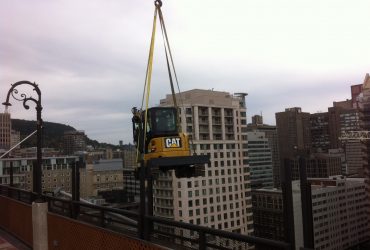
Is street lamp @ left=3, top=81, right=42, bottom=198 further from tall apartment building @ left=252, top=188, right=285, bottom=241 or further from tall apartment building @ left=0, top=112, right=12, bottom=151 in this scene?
tall apartment building @ left=252, top=188, right=285, bottom=241

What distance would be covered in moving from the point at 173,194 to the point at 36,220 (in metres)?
81.5

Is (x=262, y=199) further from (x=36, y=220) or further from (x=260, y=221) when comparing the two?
(x=36, y=220)

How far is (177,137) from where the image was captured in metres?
12.9

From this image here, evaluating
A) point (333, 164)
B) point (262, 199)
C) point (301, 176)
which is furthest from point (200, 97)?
point (333, 164)

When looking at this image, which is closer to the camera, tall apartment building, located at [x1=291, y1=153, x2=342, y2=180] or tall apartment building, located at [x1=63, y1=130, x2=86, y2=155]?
tall apartment building, located at [x1=63, y1=130, x2=86, y2=155]

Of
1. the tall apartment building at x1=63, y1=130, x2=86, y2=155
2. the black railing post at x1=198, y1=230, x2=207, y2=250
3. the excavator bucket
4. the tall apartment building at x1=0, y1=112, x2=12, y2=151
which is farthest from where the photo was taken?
the tall apartment building at x1=63, y1=130, x2=86, y2=155

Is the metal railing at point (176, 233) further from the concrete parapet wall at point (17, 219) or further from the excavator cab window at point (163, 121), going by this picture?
the excavator cab window at point (163, 121)

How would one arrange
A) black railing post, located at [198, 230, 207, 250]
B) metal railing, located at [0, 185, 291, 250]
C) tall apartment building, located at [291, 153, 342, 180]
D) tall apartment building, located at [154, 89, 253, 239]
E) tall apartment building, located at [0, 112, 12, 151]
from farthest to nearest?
tall apartment building, located at [291, 153, 342, 180]
tall apartment building, located at [154, 89, 253, 239]
tall apartment building, located at [0, 112, 12, 151]
black railing post, located at [198, 230, 207, 250]
metal railing, located at [0, 185, 291, 250]

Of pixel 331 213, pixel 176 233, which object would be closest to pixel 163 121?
pixel 176 233

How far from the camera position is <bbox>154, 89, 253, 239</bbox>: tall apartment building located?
91.8 m

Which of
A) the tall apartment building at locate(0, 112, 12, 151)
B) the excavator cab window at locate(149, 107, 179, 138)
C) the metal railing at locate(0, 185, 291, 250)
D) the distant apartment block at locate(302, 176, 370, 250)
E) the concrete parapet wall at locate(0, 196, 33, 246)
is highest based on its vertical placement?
the tall apartment building at locate(0, 112, 12, 151)

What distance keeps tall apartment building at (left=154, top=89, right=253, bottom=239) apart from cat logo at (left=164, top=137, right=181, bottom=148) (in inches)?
2987

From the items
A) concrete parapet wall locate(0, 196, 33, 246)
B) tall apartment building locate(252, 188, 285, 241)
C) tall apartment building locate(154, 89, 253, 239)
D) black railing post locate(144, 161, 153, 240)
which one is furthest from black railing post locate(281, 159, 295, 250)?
tall apartment building locate(252, 188, 285, 241)

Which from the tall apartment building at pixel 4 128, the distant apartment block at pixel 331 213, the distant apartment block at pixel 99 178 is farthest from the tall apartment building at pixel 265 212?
the tall apartment building at pixel 4 128
